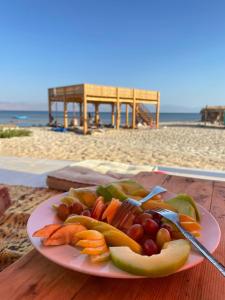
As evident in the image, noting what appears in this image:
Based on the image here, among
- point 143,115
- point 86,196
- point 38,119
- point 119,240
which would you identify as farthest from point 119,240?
point 38,119

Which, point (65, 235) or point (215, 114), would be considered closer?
point (65, 235)

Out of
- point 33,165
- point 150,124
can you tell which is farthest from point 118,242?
point 150,124

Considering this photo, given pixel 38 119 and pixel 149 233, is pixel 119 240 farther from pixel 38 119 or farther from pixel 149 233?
pixel 38 119

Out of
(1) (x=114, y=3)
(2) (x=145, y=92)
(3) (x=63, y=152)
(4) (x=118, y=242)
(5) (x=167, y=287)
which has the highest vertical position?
(1) (x=114, y=3)

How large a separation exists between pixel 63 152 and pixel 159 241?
21.0 feet

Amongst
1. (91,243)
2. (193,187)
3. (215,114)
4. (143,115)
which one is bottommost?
(193,187)

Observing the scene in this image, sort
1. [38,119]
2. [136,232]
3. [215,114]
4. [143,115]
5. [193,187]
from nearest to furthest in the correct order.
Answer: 1. [136,232]
2. [193,187]
3. [143,115]
4. [215,114]
5. [38,119]

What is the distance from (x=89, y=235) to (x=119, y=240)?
8cm

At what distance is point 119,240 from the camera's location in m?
0.64

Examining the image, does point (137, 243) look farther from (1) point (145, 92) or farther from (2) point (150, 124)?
(2) point (150, 124)

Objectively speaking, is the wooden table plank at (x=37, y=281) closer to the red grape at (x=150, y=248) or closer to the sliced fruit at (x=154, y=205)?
the red grape at (x=150, y=248)

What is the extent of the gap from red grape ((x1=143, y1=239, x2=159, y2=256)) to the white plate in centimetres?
7

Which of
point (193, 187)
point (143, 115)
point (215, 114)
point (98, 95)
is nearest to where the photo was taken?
point (193, 187)

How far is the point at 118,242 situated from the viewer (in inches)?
25.2
